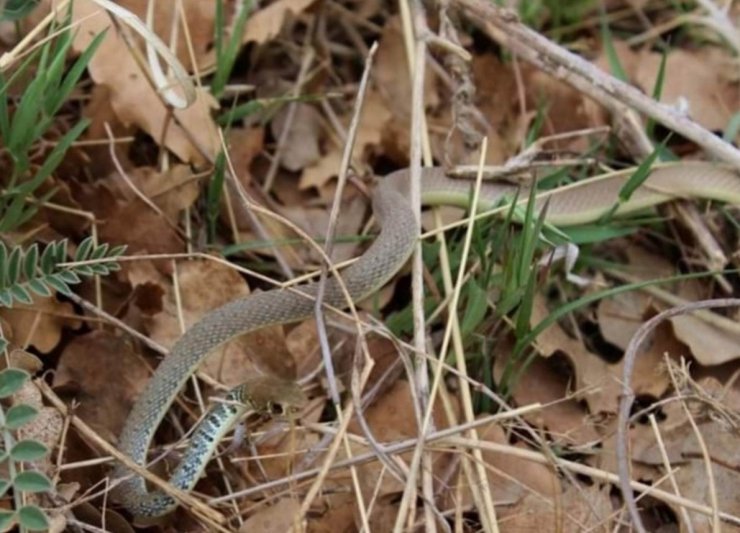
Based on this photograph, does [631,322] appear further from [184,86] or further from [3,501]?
[3,501]

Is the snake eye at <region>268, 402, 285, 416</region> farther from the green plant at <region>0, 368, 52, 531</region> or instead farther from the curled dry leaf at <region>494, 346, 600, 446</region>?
the curled dry leaf at <region>494, 346, 600, 446</region>

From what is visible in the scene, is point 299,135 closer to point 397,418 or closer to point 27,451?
point 397,418

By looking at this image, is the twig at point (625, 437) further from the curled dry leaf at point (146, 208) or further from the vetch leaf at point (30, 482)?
the curled dry leaf at point (146, 208)

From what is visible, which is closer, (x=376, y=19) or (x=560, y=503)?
(x=560, y=503)

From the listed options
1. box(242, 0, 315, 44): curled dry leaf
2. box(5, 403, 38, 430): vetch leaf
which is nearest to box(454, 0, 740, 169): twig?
box(242, 0, 315, 44): curled dry leaf

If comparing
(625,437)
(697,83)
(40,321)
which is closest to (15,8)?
(40,321)

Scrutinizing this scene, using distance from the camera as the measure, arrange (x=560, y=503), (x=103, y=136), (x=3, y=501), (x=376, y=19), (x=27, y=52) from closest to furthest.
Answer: (x=3, y=501) → (x=560, y=503) → (x=27, y=52) → (x=103, y=136) → (x=376, y=19)

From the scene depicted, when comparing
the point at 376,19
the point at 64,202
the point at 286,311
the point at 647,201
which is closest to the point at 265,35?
the point at 376,19

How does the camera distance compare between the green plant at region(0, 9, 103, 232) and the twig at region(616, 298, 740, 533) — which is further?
the green plant at region(0, 9, 103, 232)
